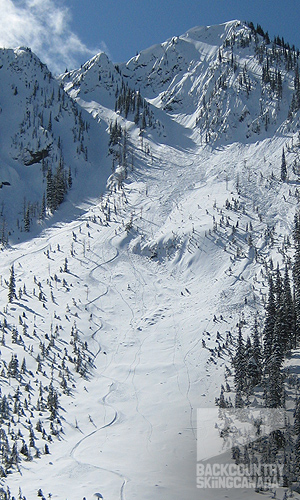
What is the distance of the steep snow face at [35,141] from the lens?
9106cm

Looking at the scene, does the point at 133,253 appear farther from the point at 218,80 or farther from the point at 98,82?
the point at 98,82

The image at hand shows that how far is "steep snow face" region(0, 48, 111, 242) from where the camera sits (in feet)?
299

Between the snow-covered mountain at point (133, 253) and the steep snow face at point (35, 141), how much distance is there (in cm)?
46

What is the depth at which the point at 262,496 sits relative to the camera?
2389 centimetres

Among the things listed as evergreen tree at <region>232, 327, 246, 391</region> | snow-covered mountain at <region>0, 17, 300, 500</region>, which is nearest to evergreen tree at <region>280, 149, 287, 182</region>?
snow-covered mountain at <region>0, 17, 300, 500</region>

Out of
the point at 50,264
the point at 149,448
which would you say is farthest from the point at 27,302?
the point at 149,448

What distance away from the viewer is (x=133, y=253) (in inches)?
2522

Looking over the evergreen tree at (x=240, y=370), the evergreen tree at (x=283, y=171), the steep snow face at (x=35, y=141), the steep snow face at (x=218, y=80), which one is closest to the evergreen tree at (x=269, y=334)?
the evergreen tree at (x=240, y=370)

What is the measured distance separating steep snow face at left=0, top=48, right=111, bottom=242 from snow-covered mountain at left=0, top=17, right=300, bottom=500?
455mm

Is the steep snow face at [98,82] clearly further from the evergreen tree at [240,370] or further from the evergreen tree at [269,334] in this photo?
the evergreen tree at [240,370]

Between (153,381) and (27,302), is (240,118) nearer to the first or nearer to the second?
(27,302)

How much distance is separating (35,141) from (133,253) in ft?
171

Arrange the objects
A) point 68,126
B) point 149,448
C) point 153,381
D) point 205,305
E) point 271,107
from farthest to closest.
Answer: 1. point 68,126
2. point 271,107
3. point 205,305
4. point 153,381
5. point 149,448

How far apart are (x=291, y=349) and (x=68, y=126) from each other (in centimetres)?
8787
